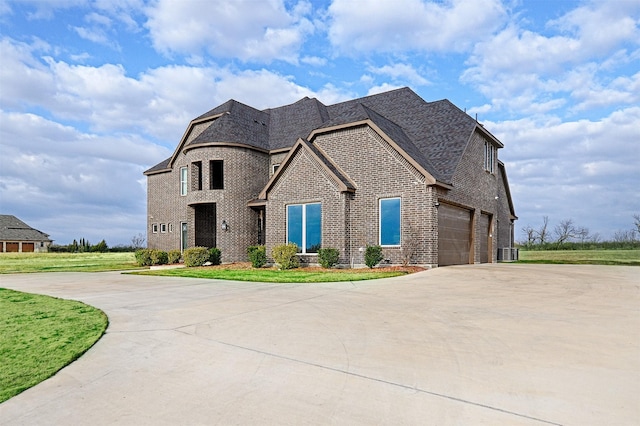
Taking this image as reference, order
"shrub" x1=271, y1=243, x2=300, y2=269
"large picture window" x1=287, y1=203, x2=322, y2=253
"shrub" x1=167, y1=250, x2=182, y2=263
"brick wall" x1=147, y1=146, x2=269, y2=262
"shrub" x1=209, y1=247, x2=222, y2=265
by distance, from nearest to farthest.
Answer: "shrub" x1=271, y1=243, x2=300, y2=269, "large picture window" x1=287, y1=203, x2=322, y2=253, "shrub" x1=209, y1=247, x2=222, y2=265, "brick wall" x1=147, y1=146, x2=269, y2=262, "shrub" x1=167, y1=250, x2=182, y2=263

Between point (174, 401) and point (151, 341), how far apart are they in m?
2.17

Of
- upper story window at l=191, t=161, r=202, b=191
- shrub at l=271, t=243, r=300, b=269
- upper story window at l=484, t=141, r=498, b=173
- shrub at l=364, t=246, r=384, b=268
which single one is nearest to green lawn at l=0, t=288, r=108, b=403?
shrub at l=271, t=243, r=300, b=269

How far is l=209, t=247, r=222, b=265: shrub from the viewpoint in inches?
837

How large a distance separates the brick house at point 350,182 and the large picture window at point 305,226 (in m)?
0.05

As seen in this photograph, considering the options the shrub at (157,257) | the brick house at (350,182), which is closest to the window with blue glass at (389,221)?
the brick house at (350,182)

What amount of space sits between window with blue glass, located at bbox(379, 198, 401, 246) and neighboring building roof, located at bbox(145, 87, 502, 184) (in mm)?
2032

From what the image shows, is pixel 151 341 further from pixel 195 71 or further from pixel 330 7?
pixel 195 71

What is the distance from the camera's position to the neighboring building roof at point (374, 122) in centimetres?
1805

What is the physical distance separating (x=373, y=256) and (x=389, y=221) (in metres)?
1.71

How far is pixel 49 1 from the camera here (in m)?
10.6

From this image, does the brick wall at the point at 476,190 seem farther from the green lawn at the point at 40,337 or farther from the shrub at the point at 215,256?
the green lawn at the point at 40,337

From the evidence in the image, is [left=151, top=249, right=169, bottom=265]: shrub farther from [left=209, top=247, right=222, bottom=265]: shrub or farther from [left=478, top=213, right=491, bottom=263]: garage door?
[left=478, top=213, right=491, bottom=263]: garage door

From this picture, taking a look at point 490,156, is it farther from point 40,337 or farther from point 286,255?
point 40,337

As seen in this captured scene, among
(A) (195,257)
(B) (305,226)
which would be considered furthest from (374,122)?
(A) (195,257)
